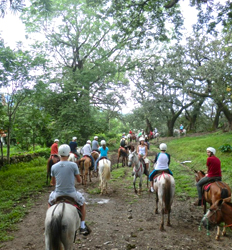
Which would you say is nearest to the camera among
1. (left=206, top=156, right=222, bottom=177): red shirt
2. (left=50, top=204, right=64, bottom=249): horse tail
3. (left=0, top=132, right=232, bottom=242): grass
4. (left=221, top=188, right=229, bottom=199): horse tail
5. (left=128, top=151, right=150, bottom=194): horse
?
(left=50, top=204, right=64, bottom=249): horse tail

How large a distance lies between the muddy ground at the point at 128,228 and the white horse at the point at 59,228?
1646mm

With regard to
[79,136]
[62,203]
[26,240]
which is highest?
[79,136]

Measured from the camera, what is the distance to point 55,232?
345cm

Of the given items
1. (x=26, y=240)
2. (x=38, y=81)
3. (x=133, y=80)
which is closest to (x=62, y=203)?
(x=26, y=240)

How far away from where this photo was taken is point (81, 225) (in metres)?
4.50

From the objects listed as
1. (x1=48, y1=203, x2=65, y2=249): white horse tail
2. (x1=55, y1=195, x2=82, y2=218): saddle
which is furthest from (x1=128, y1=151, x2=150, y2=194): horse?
(x1=48, y1=203, x2=65, y2=249): white horse tail

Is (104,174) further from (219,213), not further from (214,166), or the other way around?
(219,213)

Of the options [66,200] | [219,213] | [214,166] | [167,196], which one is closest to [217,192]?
[214,166]

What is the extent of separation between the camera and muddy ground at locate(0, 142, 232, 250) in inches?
197

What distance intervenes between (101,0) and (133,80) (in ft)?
91.8

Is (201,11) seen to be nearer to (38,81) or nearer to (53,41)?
(38,81)

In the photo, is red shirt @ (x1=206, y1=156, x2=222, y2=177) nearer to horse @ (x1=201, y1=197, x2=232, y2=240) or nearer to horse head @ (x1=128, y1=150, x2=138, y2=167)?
horse @ (x1=201, y1=197, x2=232, y2=240)

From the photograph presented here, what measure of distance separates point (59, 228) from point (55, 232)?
8cm

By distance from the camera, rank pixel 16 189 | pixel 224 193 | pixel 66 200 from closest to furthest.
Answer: pixel 66 200, pixel 224 193, pixel 16 189
